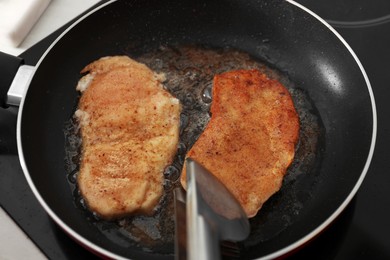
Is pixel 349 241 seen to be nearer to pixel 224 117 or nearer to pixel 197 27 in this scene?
pixel 224 117

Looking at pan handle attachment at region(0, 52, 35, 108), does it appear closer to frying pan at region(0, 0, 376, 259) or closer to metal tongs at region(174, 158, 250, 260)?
frying pan at region(0, 0, 376, 259)

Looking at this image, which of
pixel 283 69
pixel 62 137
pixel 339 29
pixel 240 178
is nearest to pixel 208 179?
pixel 240 178

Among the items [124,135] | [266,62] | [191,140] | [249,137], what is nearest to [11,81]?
[124,135]

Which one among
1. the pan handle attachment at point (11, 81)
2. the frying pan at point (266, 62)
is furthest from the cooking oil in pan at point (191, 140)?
the pan handle attachment at point (11, 81)

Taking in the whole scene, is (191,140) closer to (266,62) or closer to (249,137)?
(249,137)

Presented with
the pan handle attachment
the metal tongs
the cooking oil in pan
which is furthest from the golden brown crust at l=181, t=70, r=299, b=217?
the pan handle attachment

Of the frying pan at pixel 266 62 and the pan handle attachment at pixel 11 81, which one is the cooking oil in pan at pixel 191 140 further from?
the pan handle attachment at pixel 11 81
